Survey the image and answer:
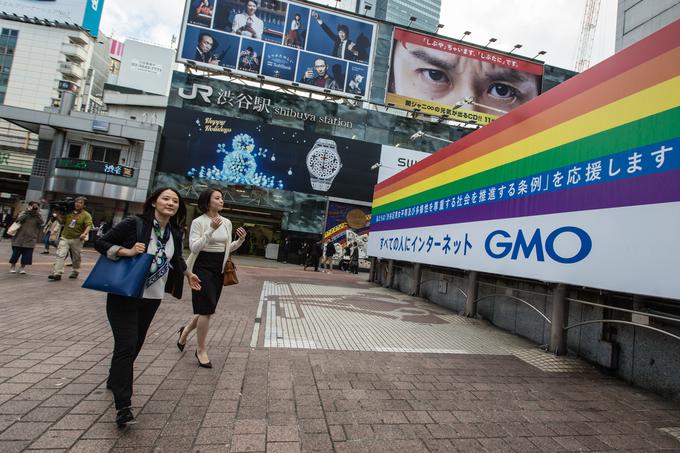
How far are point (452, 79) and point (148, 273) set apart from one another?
2766 cm

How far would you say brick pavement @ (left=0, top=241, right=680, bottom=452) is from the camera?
237cm

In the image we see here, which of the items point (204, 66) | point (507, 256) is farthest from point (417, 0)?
point (507, 256)

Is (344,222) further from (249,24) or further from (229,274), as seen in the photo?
(229,274)

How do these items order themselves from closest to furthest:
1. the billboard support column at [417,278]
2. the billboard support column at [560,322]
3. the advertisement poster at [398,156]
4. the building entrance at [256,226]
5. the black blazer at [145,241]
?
the black blazer at [145,241] < the billboard support column at [560,322] < the billboard support column at [417,278] < the advertisement poster at [398,156] < the building entrance at [256,226]

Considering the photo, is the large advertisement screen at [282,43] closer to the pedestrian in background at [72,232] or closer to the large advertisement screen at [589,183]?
the pedestrian in background at [72,232]

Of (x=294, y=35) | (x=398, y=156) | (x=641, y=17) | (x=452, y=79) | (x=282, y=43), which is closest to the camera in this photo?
(x=641, y=17)

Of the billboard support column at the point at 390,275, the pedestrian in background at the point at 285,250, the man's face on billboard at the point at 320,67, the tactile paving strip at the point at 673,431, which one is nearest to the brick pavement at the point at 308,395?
the tactile paving strip at the point at 673,431

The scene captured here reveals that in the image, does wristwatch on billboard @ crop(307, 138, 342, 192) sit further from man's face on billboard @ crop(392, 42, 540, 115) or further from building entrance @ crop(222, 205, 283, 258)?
man's face on billboard @ crop(392, 42, 540, 115)

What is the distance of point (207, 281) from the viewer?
356 centimetres

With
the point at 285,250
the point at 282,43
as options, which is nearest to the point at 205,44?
the point at 282,43

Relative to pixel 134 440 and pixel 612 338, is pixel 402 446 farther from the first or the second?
pixel 612 338

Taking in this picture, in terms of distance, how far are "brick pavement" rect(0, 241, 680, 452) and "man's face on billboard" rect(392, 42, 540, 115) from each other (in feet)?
77.3

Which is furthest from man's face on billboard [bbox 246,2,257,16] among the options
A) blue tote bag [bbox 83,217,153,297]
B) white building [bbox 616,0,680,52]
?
blue tote bag [bbox 83,217,153,297]

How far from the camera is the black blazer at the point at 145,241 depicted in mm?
2535
